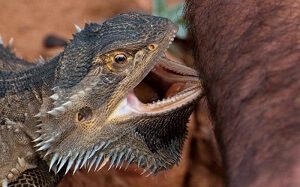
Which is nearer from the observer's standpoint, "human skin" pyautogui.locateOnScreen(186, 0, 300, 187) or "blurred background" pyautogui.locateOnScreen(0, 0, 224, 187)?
"human skin" pyautogui.locateOnScreen(186, 0, 300, 187)

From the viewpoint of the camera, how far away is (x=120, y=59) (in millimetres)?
3889

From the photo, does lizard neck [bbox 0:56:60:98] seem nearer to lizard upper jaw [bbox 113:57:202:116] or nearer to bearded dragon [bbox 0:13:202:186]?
bearded dragon [bbox 0:13:202:186]

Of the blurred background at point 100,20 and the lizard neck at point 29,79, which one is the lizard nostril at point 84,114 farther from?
the blurred background at point 100,20

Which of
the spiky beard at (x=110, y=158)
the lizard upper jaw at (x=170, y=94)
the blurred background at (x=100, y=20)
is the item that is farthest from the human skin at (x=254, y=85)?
the blurred background at (x=100, y=20)

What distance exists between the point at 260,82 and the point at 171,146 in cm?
185

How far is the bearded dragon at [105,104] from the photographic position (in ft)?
12.8

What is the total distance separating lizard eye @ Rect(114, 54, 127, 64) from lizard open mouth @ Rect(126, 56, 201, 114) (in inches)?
7.0

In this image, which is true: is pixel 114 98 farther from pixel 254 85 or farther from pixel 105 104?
pixel 254 85

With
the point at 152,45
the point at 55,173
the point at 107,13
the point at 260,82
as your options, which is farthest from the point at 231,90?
the point at 107,13

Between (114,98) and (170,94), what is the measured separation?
0.32 m

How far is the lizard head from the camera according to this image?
3.90 m

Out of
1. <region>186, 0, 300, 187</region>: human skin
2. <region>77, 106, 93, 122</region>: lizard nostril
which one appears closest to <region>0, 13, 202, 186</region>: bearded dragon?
<region>77, 106, 93, 122</region>: lizard nostril

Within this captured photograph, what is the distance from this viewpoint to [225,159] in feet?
7.89

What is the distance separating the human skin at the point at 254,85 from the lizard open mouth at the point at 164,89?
0.65 meters
